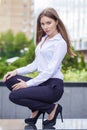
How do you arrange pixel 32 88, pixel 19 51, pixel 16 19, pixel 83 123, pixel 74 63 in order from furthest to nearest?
pixel 16 19, pixel 19 51, pixel 74 63, pixel 83 123, pixel 32 88

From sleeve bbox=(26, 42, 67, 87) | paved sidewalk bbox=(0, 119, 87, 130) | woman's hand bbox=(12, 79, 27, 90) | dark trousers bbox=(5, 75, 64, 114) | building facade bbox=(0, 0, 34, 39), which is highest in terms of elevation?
sleeve bbox=(26, 42, 67, 87)

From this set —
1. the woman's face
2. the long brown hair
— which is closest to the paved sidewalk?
the long brown hair

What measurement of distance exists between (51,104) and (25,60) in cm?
846

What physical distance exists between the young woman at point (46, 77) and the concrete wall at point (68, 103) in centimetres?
363

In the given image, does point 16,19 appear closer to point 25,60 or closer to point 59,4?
point 59,4

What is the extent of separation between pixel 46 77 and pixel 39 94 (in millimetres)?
172

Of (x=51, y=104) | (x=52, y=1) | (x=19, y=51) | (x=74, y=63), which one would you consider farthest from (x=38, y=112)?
(x=19, y=51)

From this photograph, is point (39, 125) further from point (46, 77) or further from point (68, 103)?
point (68, 103)

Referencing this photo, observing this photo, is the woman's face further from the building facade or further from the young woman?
the building facade

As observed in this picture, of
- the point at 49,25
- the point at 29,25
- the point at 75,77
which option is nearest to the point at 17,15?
the point at 29,25

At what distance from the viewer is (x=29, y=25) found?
322 feet

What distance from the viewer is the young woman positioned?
14.5ft

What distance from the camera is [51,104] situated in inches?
181

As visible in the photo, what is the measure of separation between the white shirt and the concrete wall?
3.76 meters
